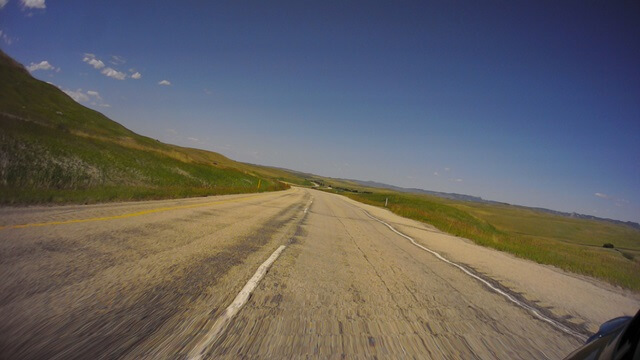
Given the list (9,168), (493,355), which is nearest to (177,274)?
(493,355)

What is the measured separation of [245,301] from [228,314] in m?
0.45

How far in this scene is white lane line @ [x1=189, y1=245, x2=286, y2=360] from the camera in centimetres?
251

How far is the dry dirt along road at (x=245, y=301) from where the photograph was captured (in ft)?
8.71

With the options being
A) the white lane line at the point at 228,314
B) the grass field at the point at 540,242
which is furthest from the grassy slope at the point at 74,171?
the grass field at the point at 540,242

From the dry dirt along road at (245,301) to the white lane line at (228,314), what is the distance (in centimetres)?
1

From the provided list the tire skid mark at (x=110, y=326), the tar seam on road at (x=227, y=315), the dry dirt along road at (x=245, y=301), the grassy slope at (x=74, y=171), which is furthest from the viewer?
the grassy slope at (x=74, y=171)

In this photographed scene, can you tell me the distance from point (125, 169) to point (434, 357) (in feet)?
78.3

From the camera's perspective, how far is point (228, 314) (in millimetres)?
3242

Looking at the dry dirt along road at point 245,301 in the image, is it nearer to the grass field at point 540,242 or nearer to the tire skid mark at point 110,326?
the tire skid mark at point 110,326

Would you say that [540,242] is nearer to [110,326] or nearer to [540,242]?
[540,242]

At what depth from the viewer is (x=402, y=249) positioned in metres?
9.44

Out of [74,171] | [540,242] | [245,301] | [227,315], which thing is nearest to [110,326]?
[227,315]

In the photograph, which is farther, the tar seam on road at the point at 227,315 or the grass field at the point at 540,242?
the grass field at the point at 540,242

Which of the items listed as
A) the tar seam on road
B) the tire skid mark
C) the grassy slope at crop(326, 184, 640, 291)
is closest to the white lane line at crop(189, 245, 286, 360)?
the tar seam on road
